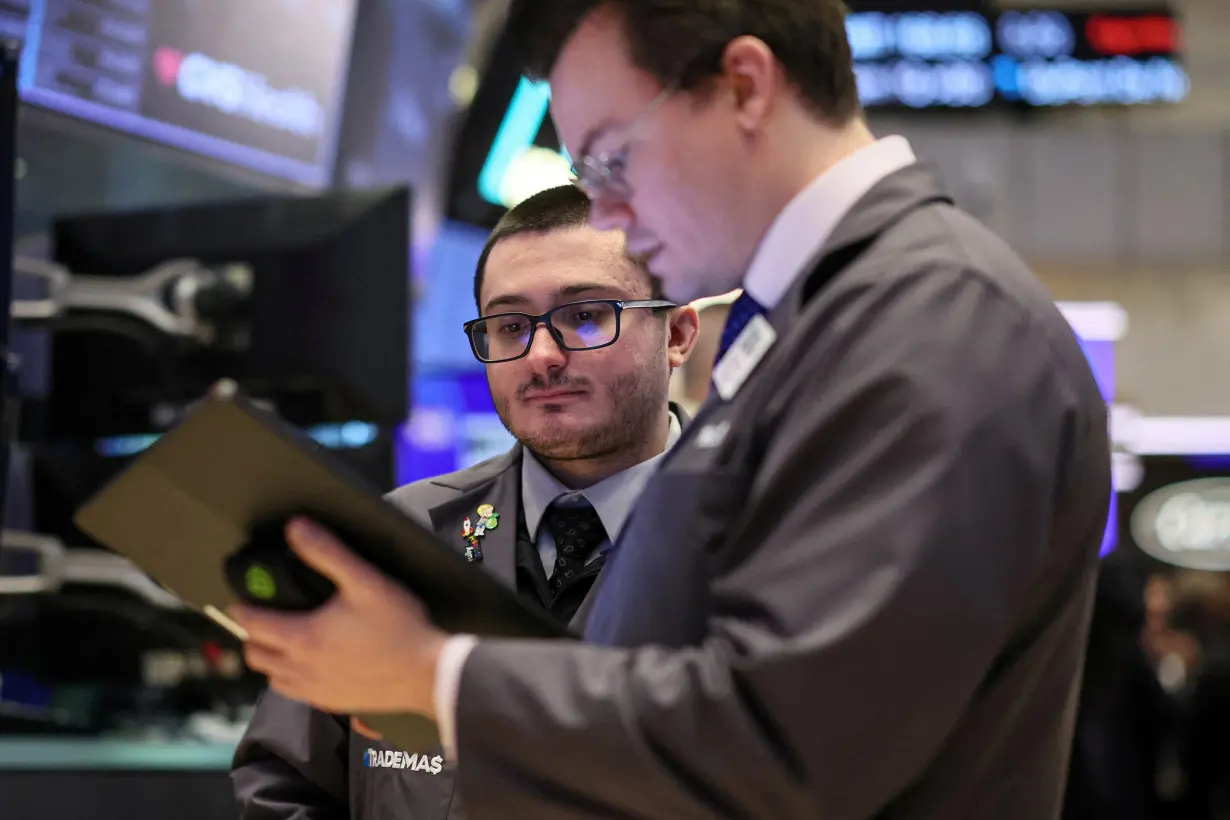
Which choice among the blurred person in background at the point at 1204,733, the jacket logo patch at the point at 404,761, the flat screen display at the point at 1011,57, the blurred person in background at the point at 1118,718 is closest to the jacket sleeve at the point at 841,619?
the jacket logo patch at the point at 404,761

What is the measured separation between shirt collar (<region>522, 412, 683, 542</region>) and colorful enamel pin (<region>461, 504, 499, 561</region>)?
0.05 m

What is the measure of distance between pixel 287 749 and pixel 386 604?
85 cm

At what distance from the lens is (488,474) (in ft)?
6.94

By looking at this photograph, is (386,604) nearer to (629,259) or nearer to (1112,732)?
(629,259)

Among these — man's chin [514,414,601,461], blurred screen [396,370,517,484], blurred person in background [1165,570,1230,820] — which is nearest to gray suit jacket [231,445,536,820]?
man's chin [514,414,601,461]

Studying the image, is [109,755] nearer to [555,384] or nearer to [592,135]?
[555,384]

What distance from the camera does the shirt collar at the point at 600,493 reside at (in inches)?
78.5

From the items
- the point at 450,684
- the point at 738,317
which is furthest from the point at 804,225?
the point at 450,684

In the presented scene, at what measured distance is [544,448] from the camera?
199 cm

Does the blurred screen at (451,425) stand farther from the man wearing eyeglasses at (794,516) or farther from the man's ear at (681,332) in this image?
the man wearing eyeglasses at (794,516)

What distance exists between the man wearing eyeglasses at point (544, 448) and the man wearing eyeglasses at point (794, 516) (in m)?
0.64

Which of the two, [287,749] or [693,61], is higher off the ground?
[693,61]

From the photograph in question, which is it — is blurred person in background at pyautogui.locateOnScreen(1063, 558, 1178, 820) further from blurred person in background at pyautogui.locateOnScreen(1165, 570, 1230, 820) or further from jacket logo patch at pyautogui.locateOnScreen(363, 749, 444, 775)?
jacket logo patch at pyautogui.locateOnScreen(363, 749, 444, 775)

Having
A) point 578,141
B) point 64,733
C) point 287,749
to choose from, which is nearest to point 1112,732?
point 64,733
